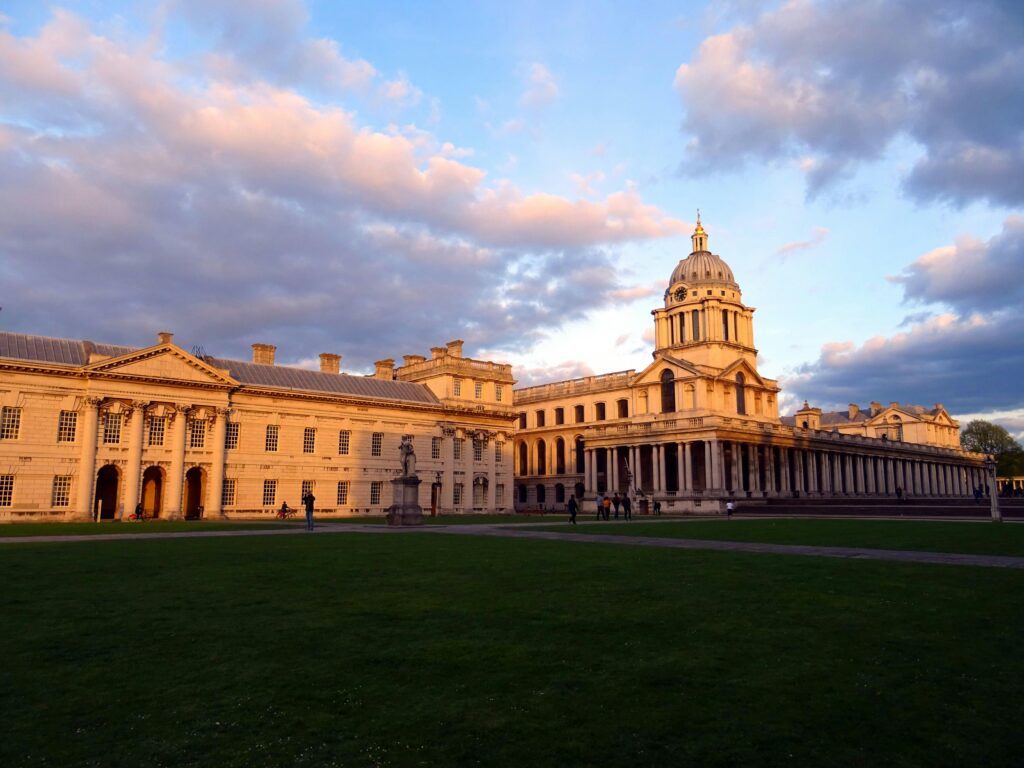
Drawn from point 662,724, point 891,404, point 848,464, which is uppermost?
point 891,404

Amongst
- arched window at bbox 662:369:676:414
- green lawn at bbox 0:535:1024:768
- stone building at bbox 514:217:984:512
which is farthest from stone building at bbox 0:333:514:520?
green lawn at bbox 0:535:1024:768

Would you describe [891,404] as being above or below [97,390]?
above

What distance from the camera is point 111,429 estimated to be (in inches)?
1927

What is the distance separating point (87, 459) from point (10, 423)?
15.6 ft

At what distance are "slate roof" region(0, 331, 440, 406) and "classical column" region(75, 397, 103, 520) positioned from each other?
2845 mm

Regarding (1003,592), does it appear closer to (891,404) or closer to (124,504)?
(124,504)

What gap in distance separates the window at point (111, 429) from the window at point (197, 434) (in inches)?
180

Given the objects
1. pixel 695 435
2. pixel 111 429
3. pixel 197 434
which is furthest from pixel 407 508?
pixel 695 435

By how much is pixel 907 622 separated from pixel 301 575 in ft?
36.2

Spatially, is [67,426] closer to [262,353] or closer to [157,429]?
[157,429]

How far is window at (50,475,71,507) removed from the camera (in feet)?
154

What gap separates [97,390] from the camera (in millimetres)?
48000

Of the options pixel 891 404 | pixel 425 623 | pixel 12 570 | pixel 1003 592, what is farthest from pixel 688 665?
pixel 891 404

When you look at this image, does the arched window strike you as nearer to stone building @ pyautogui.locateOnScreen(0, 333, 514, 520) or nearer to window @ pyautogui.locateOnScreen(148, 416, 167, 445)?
stone building @ pyautogui.locateOnScreen(0, 333, 514, 520)
